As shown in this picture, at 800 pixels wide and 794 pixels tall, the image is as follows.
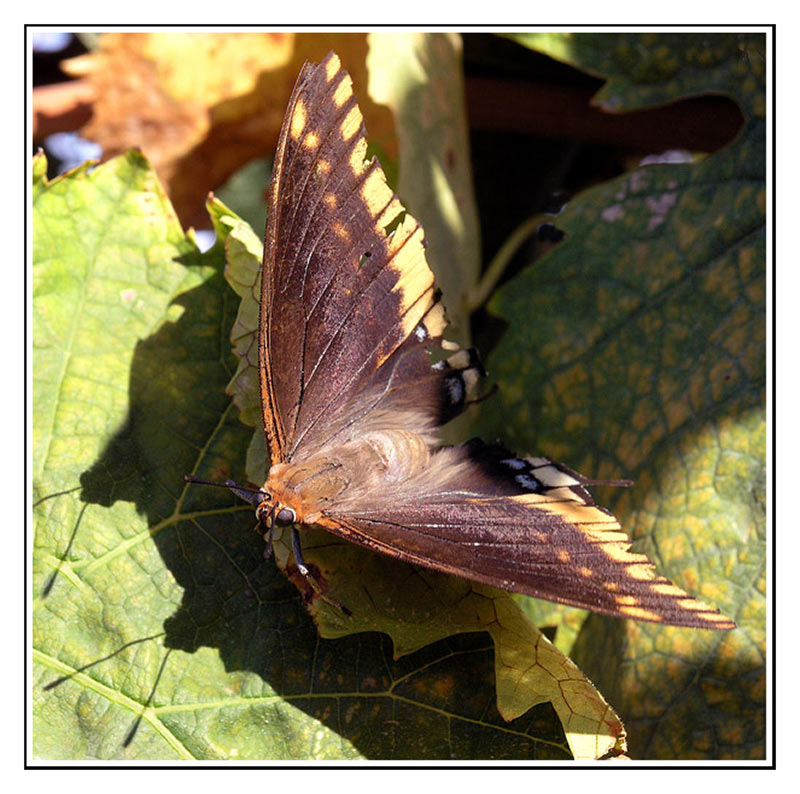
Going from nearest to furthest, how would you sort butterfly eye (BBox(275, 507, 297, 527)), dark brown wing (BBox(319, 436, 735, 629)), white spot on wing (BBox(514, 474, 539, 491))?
dark brown wing (BBox(319, 436, 735, 629)), butterfly eye (BBox(275, 507, 297, 527)), white spot on wing (BBox(514, 474, 539, 491))

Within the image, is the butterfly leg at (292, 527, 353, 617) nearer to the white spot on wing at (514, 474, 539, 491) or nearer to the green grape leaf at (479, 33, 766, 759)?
the white spot on wing at (514, 474, 539, 491)

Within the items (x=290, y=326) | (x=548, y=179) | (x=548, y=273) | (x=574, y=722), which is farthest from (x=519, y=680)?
(x=548, y=179)

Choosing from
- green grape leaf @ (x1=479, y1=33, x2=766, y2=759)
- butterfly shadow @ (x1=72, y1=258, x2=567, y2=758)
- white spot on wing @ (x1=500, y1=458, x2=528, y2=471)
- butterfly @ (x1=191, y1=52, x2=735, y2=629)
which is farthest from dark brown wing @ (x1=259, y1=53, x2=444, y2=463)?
green grape leaf @ (x1=479, y1=33, x2=766, y2=759)

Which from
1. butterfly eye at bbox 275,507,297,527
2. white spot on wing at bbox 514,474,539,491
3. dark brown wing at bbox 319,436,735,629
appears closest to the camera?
dark brown wing at bbox 319,436,735,629

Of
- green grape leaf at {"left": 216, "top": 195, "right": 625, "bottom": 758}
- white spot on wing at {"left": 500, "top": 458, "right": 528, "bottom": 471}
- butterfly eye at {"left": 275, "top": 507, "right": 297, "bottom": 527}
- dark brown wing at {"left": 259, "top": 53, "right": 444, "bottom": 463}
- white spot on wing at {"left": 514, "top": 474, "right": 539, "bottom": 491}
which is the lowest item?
green grape leaf at {"left": 216, "top": 195, "right": 625, "bottom": 758}

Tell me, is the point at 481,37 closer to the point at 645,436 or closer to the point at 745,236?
the point at 745,236

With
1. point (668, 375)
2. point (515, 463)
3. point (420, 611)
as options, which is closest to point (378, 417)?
point (515, 463)
